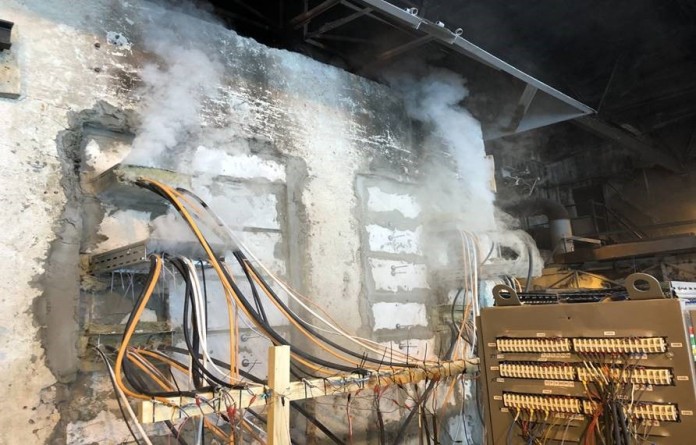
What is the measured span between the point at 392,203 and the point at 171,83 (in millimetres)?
1483

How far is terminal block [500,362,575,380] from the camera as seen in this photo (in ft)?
4.78

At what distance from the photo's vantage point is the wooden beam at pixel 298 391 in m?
1.35

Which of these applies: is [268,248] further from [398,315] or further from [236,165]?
[398,315]

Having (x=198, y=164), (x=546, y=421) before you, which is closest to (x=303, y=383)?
(x=546, y=421)

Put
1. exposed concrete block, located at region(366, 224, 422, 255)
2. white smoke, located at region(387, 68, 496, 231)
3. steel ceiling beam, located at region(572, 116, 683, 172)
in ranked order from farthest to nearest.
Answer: steel ceiling beam, located at region(572, 116, 683, 172) < white smoke, located at region(387, 68, 496, 231) < exposed concrete block, located at region(366, 224, 422, 255)

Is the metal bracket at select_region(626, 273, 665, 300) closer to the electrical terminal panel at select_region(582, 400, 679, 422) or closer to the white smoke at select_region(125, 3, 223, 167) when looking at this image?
the electrical terminal panel at select_region(582, 400, 679, 422)

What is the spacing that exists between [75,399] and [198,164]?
108 cm

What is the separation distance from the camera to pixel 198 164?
7.48 feet

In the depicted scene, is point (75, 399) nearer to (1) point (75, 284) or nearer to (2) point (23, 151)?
(1) point (75, 284)

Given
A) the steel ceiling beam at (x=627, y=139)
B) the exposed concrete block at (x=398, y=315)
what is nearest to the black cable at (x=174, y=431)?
the exposed concrete block at (x=398, y=315)

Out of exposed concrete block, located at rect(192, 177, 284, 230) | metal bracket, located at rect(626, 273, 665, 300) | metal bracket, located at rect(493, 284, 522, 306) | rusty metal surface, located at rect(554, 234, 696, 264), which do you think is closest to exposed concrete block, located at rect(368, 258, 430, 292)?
exposed concrete block, located at rect(192, 177, 284, 230)

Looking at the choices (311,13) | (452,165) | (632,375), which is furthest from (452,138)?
Answer: (632,375)

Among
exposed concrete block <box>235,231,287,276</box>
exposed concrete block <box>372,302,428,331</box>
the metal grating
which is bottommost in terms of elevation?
exposed concrete block <box>372,302,428,331</box>

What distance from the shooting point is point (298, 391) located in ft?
5.33
